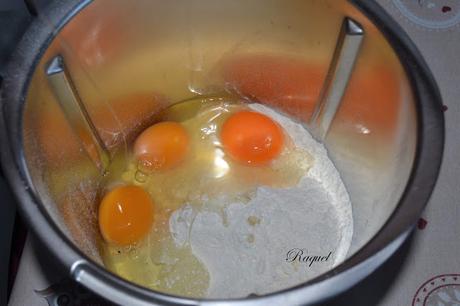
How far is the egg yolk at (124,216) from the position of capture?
3.22ft

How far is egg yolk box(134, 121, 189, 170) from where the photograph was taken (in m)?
1.09

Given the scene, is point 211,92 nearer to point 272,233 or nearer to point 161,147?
point 161,147

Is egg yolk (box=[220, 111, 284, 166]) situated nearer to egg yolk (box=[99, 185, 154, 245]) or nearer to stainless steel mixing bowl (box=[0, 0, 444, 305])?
stainless steel mixing bowl (box=[0, 0, 444, 305])

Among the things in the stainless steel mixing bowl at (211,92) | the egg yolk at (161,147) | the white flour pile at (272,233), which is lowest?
the white flour pile at (272,233)

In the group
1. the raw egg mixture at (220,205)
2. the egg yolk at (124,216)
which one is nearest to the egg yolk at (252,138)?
the raw egg mixture at (220,205)

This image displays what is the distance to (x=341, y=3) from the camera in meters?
0.91

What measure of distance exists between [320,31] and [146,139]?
1.30ft

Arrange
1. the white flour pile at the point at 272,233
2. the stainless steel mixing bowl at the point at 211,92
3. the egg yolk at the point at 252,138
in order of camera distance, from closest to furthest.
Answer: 1. the stainless steel mixing bowl at the point at 211,92
2. the white flour pile at the point at 272,233
3. the egg yolk at the point at 252,138

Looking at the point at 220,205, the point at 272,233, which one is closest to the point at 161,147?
the point at 220,205

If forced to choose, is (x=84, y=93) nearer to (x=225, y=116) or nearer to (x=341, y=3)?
(x=225, y=116)

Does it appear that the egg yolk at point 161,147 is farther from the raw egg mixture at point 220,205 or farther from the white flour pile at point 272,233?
the white flour pile at point 272,233

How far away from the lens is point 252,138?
1.08 m

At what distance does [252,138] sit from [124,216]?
0.29 m

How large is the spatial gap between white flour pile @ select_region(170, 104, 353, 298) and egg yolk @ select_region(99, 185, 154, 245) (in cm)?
6
